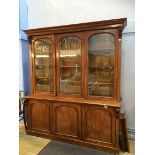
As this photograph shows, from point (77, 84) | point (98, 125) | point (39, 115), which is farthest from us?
point (39, 115)

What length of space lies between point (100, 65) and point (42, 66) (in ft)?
3.87

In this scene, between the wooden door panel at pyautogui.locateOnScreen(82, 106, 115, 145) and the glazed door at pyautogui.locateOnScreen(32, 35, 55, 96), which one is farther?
the glazed door at pyautogui.locateOnScreen(32, 35, 55, 96)

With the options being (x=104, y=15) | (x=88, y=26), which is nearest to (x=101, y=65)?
(x=88, y=26)

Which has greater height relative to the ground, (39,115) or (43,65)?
(43,65)

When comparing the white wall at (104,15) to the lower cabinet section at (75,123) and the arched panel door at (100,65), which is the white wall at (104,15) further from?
the lower cabinet section at (75,123)

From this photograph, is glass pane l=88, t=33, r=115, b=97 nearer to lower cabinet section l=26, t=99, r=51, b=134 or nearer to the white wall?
the white wall

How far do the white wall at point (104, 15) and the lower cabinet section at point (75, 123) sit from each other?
0.64 meters

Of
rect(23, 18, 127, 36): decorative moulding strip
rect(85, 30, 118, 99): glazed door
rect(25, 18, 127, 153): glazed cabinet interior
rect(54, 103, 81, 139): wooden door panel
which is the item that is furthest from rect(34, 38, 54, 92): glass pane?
rect(85, 30, 118, 99): glazed door

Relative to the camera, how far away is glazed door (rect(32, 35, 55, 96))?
3.00 metres

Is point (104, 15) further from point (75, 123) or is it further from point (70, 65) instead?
point (75, 123)

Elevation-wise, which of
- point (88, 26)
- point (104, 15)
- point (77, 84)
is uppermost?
point (104, 15)

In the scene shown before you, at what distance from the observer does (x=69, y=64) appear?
2.95 m

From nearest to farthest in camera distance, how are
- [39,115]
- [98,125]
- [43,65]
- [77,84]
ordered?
[98,125], [77,84], [39,115], [43,65]

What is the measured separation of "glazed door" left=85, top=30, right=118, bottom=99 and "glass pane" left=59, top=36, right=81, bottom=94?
0.20m
